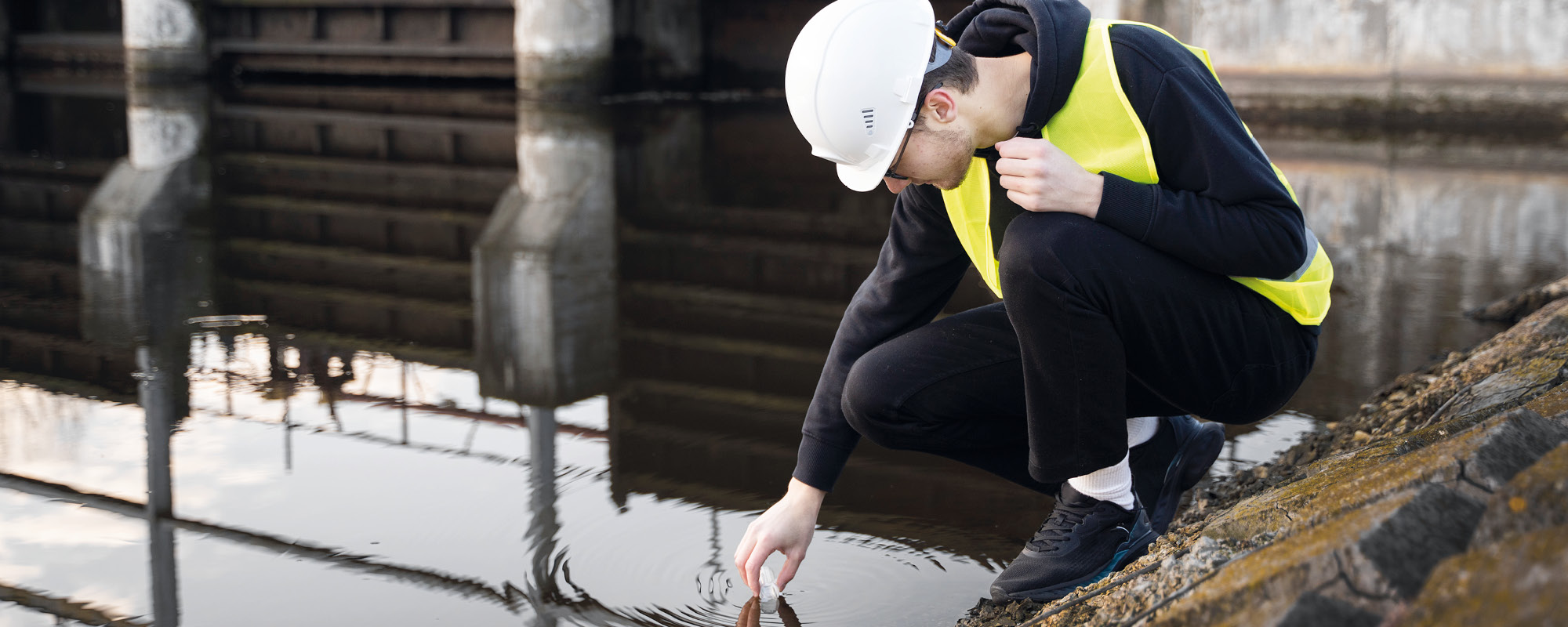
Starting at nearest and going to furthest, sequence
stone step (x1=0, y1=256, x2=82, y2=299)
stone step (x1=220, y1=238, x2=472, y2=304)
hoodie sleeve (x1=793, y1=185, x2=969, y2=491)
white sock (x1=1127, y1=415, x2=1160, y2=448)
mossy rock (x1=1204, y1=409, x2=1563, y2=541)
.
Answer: mossy rock (x1=1204, y1=409, x2=1563, y2=541) < hoodie sleeve (x1=793, y1=185, x2=969, y2=491) < white sock (x1=1127, y1=415, x2=1160, y2=448) < stone step (x1=0, y1=256, x2=82, y2=299) < stone step (x1=220, y1=238, x2=472, y2=304)

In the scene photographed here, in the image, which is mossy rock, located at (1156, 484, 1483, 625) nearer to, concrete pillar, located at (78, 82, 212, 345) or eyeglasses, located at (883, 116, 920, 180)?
eyeglasses, located at (883, 116, 920, 180)

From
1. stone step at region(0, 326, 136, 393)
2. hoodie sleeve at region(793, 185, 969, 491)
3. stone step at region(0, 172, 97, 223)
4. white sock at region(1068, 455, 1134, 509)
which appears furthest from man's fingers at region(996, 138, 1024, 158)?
stone step at region(0, 172, 97, 223)

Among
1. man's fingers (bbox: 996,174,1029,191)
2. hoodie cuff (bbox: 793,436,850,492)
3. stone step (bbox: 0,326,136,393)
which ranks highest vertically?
man's fingers (bbox: 996,174,1029,191)

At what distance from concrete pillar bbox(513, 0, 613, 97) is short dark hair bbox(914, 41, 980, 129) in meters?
9.82

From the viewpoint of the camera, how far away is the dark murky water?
5.98ft

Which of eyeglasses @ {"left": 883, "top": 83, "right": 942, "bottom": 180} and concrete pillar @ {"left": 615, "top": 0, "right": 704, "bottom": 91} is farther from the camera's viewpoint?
concrete pillar @ {"left": 615, "top": 0, "right": 704, "bottom": 91}

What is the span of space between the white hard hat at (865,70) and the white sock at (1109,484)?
1.74 feet

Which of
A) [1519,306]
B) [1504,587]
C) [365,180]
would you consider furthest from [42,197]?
[1504,587]

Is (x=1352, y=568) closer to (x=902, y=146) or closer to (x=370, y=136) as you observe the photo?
(x=902, y=146)

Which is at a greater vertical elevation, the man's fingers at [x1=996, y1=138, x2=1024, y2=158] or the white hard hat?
the white hard hat

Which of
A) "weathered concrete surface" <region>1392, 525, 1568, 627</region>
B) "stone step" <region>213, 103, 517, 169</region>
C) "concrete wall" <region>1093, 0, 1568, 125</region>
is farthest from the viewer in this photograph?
"concrete wall" <region>1093, 0, 1568, 125</region>

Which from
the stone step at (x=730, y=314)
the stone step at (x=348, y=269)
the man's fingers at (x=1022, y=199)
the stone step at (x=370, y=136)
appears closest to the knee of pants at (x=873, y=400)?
the man's fingers at (x=1022, y=199)

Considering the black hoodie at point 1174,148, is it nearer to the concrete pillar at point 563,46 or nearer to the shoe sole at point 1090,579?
the shoe sole at point 1090,579

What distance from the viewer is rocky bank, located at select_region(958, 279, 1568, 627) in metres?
0.81
